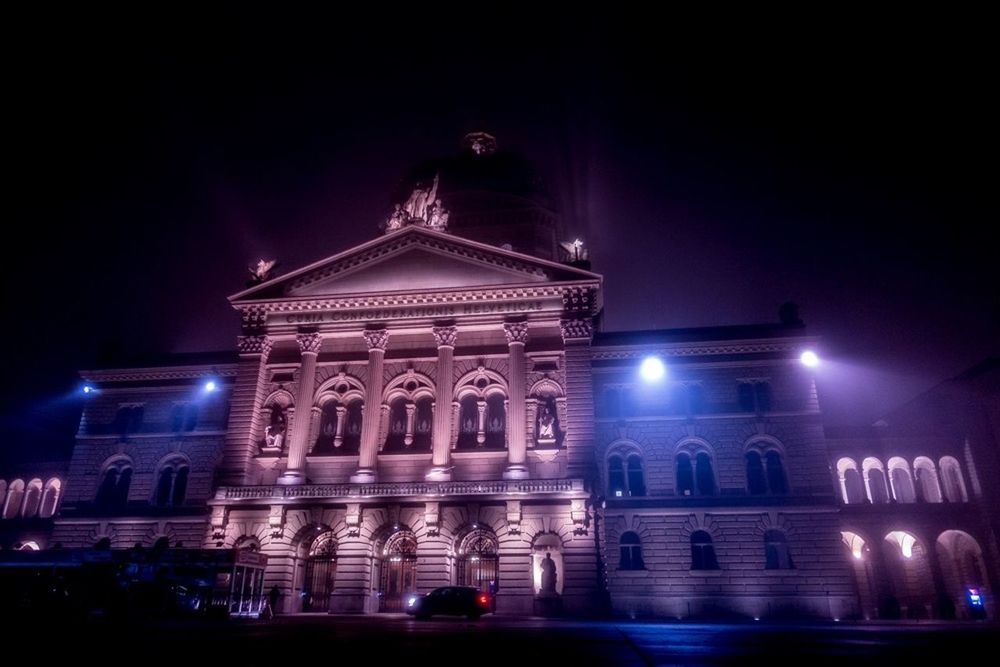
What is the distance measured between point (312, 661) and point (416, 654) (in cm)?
208

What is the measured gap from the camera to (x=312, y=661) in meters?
10.8

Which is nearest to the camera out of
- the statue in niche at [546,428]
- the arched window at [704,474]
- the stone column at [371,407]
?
the stone column at [371,407]

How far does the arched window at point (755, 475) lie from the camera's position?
121ft

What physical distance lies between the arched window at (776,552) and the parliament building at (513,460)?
0.11 m

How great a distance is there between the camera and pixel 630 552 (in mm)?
36500

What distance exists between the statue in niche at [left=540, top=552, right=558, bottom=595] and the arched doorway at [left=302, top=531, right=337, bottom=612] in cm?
1130

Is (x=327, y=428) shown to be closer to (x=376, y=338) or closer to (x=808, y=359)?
(x=376, y=338)

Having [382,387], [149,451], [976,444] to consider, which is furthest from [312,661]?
[976,444]

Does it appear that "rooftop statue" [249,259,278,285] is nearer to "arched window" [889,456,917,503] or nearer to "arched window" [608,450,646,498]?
"arched window" [608,450,646,498]

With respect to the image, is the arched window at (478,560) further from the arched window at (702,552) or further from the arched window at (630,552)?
the arched window at (702,552)

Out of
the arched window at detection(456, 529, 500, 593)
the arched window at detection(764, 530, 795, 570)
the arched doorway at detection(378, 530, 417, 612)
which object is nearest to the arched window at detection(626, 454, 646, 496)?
the arched window at detection(764, 530, 795, 570)

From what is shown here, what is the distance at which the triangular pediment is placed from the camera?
3884 centimetres

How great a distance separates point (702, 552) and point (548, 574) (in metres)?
9.27

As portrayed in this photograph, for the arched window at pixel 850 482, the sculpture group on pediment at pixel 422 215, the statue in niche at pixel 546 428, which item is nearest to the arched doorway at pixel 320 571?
the statue in niche at pixel 546 428
